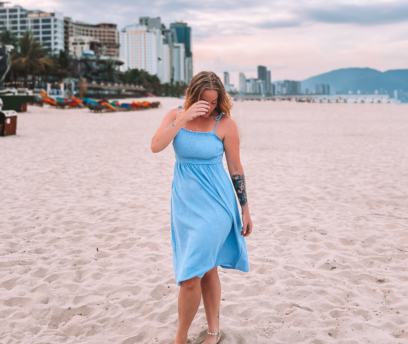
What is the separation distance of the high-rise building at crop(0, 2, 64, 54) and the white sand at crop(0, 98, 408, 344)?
17131 centimetres

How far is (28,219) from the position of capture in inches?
227

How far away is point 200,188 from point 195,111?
0.44 meters

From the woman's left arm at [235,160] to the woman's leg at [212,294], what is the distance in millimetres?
334

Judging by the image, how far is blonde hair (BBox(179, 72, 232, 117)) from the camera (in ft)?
7.77

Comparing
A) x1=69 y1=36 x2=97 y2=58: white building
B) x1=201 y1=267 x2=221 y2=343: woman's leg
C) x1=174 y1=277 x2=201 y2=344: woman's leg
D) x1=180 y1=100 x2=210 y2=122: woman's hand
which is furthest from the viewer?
x1=69 y1=36 x2=97 y2=58: white building

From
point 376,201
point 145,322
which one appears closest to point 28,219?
point 145,322

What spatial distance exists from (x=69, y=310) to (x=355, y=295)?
7.82 ft

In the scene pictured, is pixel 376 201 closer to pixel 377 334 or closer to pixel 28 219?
pixel 377 334

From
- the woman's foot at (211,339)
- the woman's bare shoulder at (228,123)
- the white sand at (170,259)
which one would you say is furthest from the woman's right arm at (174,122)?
the woman's foot at (211,339)

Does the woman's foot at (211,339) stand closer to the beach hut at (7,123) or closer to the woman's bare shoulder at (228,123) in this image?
the woman's bare shoulder at (228,123)

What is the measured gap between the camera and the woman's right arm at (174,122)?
230 centimetres

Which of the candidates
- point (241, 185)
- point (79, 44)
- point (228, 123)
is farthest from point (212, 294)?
point (79, 44)

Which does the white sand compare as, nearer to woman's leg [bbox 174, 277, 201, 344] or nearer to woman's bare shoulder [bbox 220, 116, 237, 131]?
woman's bare shoulder [bbox 220, 116, 237, 131]

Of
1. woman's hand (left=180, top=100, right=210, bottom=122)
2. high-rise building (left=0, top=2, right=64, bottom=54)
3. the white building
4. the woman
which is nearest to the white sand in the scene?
the woman
